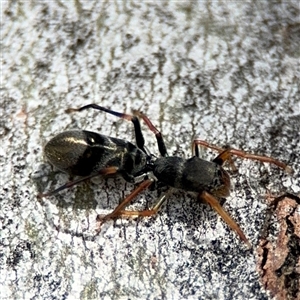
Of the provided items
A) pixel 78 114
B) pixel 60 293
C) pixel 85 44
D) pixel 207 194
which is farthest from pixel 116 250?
pixel 85 44

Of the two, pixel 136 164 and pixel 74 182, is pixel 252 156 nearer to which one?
pixel 136 164

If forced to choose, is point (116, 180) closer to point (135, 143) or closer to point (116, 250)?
point (135, 143)

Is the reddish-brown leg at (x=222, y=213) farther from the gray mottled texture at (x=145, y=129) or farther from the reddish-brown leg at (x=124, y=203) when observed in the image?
the reddish-brown leg at (x=124, y=203)

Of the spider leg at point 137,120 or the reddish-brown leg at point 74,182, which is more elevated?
the spider leg at point 137,120

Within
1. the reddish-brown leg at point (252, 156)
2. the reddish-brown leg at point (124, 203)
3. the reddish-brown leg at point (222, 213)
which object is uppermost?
the reddish-brown leg at point (252, 156)

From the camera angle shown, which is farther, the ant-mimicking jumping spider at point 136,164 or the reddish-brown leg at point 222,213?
the ant-mimicking jumping spider at point 136,164

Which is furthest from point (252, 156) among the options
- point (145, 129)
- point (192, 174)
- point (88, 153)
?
point (88, 153)

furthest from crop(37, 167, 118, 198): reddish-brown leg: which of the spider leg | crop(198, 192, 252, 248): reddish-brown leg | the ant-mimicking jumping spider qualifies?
crop(198, 192, 252, 248): reddish-brown leg

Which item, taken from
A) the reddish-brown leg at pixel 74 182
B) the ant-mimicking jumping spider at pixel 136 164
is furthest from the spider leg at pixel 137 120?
the reddish-brown leg at pixel 74 182
